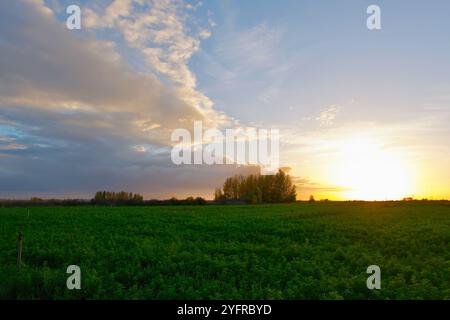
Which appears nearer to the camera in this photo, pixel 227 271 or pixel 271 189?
pixel 227 271

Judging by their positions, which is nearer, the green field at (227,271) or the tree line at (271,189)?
the green field at (227,271)

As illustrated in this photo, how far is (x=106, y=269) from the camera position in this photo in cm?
1433

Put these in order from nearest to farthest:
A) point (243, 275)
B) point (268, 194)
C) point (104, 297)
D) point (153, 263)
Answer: point (104, 297) < point (243, 275) < point (153, 263) < point (268, 194)

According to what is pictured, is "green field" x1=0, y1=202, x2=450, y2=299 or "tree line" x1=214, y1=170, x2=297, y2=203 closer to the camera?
"green field" x1=0, y1=202, x2=450, y2=299

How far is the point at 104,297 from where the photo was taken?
10984 mm

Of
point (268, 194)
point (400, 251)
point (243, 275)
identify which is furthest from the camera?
point (268, 194)
